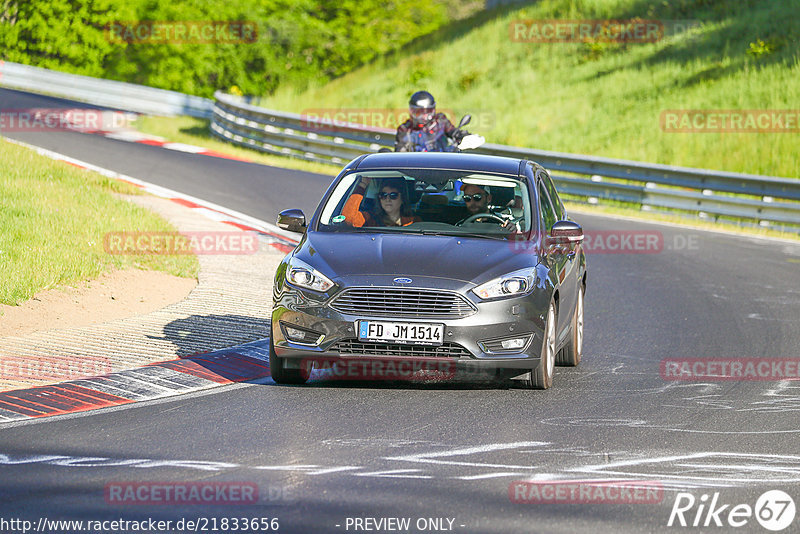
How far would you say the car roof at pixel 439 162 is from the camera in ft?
32.6

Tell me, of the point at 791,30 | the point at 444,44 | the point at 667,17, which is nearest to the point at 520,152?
the point at 791,30

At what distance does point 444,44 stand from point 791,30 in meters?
14.2

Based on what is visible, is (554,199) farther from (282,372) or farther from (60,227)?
(60,227)

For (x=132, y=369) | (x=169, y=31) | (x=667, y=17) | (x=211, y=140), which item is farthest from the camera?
(x=169, y=31)

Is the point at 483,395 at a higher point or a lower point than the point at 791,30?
lower

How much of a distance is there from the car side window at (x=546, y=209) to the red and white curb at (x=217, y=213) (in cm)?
587

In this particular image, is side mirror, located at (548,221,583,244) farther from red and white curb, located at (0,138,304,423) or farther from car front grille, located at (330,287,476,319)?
red and white curb, located at (0,138,304,423)

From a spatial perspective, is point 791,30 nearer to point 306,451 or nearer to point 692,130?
point 692,130

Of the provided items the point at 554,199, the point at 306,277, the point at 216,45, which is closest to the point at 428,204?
the point at 306,277

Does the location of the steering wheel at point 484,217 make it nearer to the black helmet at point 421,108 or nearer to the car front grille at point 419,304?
the car front grille at point 419,304

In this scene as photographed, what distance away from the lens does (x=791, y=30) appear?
37344 mm

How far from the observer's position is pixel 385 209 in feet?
31.5

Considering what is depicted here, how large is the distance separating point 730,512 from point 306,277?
3731 millimetres

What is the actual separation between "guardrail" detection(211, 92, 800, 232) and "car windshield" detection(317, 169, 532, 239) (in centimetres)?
1420
